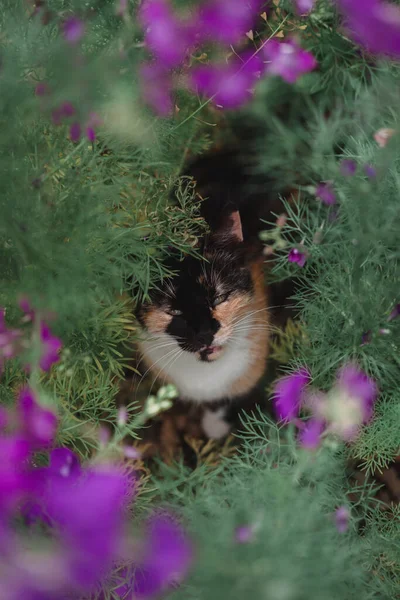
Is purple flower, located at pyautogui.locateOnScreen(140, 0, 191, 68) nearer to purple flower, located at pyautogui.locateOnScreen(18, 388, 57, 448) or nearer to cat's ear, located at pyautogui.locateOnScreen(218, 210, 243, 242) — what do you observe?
cat's ear, located at pyautogui.locateOnScreen(218, 210, 243, 242)

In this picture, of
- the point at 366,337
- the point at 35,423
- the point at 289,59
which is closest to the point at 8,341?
the point at 35,423

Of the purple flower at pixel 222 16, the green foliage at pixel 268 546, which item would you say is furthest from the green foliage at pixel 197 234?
the purple flower at pixel 222 16

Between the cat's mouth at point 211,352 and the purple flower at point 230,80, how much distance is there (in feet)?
1.33

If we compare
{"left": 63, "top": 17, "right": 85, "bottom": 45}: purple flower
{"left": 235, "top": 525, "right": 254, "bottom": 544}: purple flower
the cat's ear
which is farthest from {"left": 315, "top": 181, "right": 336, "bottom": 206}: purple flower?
{"left": 235, "top": 525, "right": 254, "bottom": 544}: purple flower

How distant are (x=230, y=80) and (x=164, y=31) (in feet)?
0.73

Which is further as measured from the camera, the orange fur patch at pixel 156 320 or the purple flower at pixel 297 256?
the orange fur patch at pixel 156 320

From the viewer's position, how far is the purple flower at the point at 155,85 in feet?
2.36

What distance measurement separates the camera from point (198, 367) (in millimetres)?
1037

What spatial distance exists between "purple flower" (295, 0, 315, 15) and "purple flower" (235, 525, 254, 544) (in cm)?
72

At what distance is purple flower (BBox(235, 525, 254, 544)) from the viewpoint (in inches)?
17.4

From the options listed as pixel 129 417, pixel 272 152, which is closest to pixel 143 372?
pixel 129 417

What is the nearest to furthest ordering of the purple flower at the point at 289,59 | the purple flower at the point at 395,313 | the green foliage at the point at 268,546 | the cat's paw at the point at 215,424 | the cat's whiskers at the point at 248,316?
1. the green foliage at the point at 268,546
2. the purple flower at the point at 395,313
3. the purple flower at the point at 289,59
4. the cat's whiskers at the point at 248,316
5. the cat's paw at the point at 215,424

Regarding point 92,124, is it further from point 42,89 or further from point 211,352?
point 211,352

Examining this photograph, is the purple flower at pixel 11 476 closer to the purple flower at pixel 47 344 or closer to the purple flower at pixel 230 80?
the purple flower at pixel 47 344
